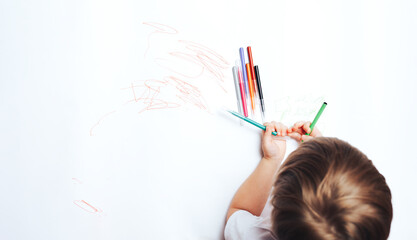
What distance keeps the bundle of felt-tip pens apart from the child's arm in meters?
0.04

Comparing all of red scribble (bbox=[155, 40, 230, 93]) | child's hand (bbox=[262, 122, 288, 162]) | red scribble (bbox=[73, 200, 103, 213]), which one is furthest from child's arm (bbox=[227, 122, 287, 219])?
red scribble (bbox=[73, 200, 103, 213])

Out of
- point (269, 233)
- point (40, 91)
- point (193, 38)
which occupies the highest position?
point (193, 38)

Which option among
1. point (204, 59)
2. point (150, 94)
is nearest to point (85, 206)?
point (150, 94)

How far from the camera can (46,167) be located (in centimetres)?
45

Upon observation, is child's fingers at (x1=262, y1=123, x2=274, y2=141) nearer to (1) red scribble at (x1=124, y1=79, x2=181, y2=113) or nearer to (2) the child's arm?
(2) the child's arm

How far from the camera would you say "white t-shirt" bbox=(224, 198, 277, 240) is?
0.42m

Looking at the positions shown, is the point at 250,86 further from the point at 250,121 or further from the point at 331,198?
the point at 331,198

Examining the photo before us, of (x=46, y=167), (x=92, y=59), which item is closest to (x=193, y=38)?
(x=92, y=59)

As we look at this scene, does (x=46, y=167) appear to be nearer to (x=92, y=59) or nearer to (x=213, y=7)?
(x=92, y=59)

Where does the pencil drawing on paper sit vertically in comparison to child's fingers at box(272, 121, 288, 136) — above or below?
above

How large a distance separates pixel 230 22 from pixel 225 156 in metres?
0.23

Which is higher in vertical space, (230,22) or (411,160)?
(230,22)

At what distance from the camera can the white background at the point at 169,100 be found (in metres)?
0.45

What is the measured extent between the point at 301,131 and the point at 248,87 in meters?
0.12
